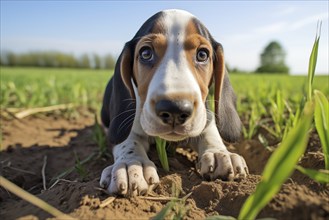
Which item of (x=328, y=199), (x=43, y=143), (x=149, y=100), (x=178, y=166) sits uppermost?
(x=149, y=100)

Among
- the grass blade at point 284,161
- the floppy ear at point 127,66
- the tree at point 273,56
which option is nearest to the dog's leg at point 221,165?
the floppy ear at point 127,66

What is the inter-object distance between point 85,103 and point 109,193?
482 centimetres

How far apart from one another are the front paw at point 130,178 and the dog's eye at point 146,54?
0.84 metres

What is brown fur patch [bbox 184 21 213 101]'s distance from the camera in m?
2.64

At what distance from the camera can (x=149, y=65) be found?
273 centimetres

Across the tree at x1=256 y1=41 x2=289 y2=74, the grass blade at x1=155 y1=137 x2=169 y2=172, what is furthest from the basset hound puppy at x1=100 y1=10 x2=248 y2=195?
the tree at x1=256 y1=41 x2=289 y2=74

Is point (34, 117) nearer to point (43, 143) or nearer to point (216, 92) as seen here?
point (43, 143)

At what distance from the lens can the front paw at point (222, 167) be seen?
95.3 inches

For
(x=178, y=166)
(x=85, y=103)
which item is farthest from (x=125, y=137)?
(x=85, y=103)

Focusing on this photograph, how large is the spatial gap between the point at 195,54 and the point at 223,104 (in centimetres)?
52

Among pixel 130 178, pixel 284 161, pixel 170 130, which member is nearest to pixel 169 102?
pixel 170 130

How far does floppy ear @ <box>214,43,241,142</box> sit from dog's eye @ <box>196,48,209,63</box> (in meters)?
0.21

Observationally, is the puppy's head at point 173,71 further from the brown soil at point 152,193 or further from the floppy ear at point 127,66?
the brown soil at point 152,193

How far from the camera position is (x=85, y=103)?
22.1ft
